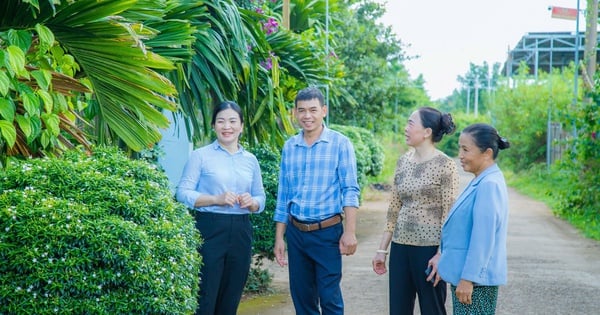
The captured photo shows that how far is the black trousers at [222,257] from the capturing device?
5.77 meters

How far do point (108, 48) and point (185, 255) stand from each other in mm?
1618

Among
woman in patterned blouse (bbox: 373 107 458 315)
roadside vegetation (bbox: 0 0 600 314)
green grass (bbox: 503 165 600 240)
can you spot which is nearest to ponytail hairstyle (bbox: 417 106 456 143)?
woman in patterned blouse (bbox: 373 107 458 315)

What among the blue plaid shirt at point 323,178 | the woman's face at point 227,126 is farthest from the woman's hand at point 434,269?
the woman's face at point 227,126

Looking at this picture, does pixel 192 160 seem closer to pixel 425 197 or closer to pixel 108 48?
Answer: pixel 108 48

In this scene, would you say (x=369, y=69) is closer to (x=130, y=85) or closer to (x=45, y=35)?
(x=130, y=85)

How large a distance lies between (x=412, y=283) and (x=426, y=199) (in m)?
0.52

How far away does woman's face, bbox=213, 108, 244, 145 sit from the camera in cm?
586

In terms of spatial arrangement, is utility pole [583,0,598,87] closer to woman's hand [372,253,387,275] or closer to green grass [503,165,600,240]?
green grass [503,165,600,240]

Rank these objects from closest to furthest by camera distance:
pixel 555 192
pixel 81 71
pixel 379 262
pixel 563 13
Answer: pixel 379 262, pixel 81 71, pixel 563 13, pixel 555 192

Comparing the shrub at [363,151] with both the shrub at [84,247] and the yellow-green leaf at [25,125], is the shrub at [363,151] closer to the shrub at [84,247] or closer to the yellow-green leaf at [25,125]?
the yellow-green leaf at [25,125]

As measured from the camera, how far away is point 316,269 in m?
5.89

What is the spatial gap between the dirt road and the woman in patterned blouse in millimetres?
2659

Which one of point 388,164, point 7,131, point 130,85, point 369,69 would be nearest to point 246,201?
point 130,85

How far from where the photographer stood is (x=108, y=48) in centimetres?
568
